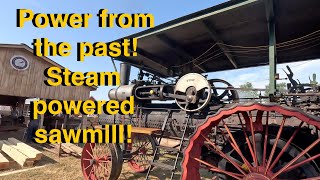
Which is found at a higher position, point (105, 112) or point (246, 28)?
point (246, 28)

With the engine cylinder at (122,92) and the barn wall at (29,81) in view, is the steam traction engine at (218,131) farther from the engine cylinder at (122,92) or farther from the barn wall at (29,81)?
the barn wall at (29,81)

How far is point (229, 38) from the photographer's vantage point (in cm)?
732

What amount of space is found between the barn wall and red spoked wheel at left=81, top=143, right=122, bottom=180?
1130 cm

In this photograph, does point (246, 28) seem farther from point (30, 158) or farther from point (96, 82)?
point (30, 158)

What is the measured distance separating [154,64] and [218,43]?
10.8ft

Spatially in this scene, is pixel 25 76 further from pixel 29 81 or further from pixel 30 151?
pixel 30 151

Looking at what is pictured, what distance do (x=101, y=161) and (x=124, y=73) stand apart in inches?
124

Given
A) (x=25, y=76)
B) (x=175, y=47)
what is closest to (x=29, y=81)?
(x=25, y=76)

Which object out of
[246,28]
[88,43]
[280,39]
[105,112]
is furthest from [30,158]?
[280,39]

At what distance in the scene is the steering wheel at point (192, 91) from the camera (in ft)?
18.8

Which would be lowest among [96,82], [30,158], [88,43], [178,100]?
[30,158]

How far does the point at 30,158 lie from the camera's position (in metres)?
8.74

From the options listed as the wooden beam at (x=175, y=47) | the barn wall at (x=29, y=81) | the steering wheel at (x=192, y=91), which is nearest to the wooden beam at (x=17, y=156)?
the barn wall at (x=29, y=81)

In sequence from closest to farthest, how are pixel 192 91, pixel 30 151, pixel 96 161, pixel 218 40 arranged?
pixel 192 91
pixel 96 161
pixel 218 40
pixel 30 151
